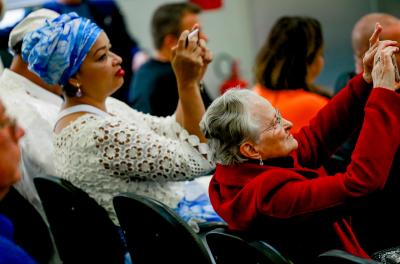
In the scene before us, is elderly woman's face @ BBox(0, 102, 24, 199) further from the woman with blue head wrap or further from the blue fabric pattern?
the blue fabric pattern

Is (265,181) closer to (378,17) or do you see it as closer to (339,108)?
(339,108)

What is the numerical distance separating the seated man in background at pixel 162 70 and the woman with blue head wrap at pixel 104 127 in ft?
3.43

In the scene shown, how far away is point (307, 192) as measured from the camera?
157 centimetres

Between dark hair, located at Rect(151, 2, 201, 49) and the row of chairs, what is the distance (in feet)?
5.00

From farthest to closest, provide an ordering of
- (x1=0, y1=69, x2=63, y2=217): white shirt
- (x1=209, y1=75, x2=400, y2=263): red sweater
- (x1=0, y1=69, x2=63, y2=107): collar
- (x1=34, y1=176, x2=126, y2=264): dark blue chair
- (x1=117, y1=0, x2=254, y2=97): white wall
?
(x1=117, y1=0, x2=254, y2=97): white wall
(x1=0, y1=69, x2=63, y2=107): collar
(x1=0, y1=69, x2=63, y2=217): white shirt
(x1=34, y1=176, x2=126, y2=264): dark blue chair
(x1=209, y1=75, x2=400, y2=263): red sweater

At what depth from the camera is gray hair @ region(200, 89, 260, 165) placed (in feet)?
5.52

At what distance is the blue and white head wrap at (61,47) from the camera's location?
6.91ft

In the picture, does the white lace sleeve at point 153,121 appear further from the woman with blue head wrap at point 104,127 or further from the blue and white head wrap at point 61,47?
the blue and white head wrap at point 61,47

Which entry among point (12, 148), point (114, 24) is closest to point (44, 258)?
point (12, 148)

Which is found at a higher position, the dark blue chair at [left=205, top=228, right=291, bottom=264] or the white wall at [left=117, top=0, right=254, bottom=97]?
the dark blue chair at [left=205, top=228, right=291, bottom=264]

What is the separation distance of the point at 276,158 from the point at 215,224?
18.8 inches

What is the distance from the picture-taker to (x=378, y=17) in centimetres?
268

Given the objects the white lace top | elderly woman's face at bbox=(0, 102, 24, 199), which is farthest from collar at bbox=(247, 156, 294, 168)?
elderly woman's face at bbox=(0, 102, 24, 199)

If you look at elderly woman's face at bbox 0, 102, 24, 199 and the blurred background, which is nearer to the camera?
elderly woman's face at bbox 0, 102, 24, 199
